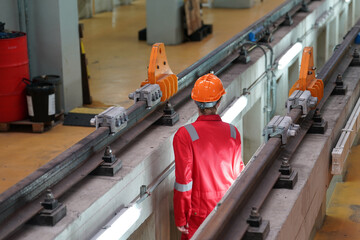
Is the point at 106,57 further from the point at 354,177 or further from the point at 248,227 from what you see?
the point at 248,227

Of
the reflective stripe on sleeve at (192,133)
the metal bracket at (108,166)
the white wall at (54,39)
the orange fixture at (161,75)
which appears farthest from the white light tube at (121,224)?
the white wall at (54,39)

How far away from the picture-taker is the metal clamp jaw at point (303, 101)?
536 centimetres

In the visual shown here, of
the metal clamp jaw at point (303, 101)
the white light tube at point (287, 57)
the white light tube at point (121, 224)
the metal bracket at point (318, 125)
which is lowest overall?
the white light tube at point (121, 224)

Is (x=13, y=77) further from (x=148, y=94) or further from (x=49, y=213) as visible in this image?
(x=49, y=213)

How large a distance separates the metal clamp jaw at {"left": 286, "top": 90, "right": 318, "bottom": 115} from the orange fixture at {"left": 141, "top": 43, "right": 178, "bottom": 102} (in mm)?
1205

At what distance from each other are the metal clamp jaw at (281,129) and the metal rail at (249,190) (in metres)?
0.06

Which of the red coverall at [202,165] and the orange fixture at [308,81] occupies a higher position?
the orange fixture at [308,81]

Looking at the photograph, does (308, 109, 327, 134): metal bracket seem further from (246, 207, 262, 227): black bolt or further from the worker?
(246, 207, 262, 227): black bolt

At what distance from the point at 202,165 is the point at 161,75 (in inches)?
63.0

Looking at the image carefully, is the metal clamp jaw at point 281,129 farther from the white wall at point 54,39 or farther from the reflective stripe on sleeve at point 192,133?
the white wall at point 54,39

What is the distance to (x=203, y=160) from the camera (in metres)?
4.84

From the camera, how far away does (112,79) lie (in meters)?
10.6

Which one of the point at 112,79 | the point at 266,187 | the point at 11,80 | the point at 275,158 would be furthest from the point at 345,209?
the point at 112,79

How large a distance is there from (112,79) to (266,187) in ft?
21.9
